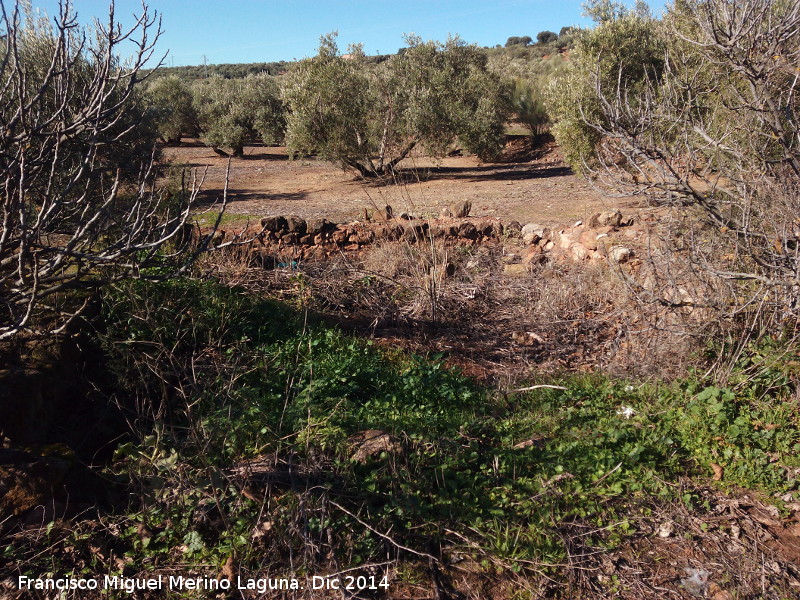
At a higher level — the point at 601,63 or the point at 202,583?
the point at 601,63

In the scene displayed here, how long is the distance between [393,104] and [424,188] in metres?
2.56

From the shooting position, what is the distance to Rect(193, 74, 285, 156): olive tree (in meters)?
20.5

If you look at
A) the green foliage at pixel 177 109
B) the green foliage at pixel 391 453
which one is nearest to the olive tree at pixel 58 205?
the green foliage at pixel 391 453

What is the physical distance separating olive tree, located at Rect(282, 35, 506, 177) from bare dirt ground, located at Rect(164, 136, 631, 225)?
0.82 m

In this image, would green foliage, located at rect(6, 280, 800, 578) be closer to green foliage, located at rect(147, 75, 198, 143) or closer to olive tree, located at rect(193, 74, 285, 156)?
olive tree, located at rect(193, 74, 285, 156)

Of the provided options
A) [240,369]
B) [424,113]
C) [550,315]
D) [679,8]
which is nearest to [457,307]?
[550,315]

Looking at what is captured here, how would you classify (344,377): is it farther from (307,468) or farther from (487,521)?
(487,521)

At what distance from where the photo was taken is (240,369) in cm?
457

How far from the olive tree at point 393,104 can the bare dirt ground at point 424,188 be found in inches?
32.1

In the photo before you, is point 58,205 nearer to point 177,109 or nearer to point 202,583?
point 202,583

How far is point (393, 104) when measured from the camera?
51.3 ft

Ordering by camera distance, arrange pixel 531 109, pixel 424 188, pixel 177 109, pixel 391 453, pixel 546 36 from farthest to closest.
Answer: pixel 546 36 → pixel 177 109 → pixel 531 109 → pixel 424 188 → pixel 391 453

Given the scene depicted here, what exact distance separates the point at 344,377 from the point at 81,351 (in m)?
1.85

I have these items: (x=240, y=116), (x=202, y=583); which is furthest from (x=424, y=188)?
(x=202, y=583)
